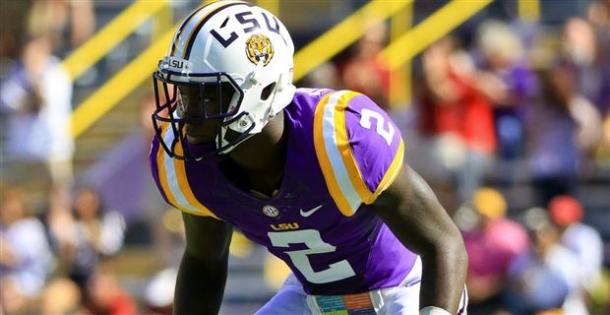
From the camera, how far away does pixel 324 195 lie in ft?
14.2

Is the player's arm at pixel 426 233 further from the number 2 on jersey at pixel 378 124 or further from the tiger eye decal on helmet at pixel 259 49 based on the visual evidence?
the tiger eye decal on helmet at pixel 259 49

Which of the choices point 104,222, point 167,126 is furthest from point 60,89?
point 167,126

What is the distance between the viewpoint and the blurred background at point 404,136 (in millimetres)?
9016

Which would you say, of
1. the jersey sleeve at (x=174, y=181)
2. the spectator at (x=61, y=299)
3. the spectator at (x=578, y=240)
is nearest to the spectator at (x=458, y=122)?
the spectator at (x=578, y=240)

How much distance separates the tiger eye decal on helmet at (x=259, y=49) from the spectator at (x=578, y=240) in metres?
5.06

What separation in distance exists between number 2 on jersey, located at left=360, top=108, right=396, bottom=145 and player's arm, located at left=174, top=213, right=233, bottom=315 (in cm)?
69

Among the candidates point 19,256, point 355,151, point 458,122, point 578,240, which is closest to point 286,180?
point 355,151

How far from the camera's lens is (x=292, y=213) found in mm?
4414

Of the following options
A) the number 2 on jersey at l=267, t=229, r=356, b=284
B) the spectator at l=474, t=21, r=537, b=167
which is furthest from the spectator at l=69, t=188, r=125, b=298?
the number 2 on jersey at l=267, t=229, r=356, b=284

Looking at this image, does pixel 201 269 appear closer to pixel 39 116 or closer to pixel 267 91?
pixel 267 91

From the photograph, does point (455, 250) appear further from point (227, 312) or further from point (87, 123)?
point (87, 123)

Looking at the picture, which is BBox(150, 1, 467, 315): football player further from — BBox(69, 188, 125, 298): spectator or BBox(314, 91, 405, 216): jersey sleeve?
BBox(69, 188, 125, 298): spectator

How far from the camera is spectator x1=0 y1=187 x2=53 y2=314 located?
31.7ft

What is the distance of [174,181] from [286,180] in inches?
15.6
